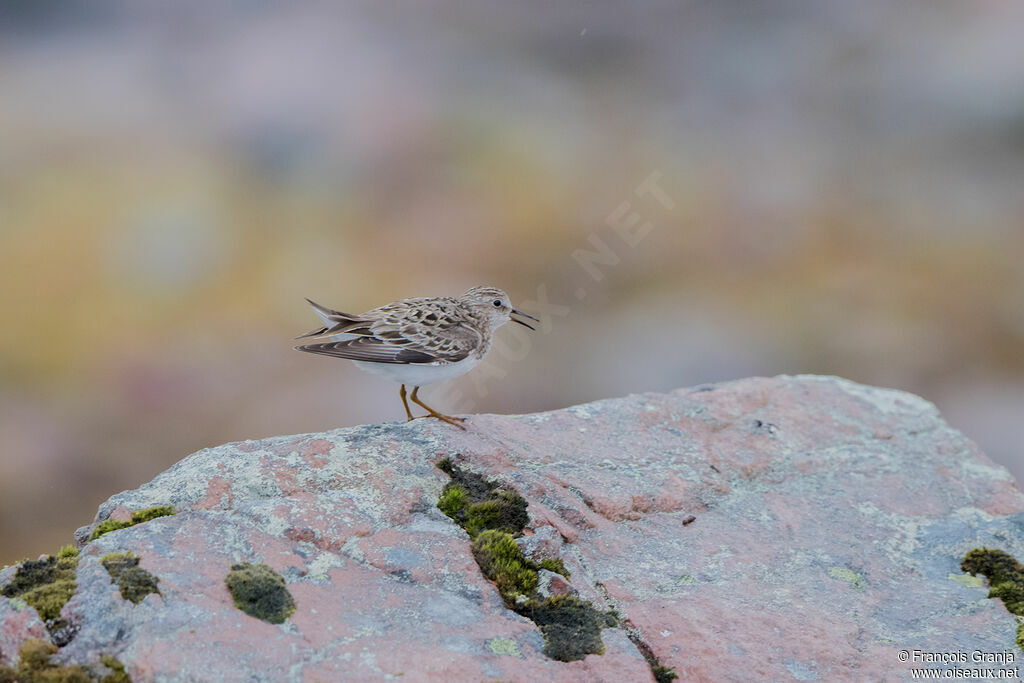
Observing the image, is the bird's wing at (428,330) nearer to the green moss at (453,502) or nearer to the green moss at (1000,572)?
the green moss at (453,502)

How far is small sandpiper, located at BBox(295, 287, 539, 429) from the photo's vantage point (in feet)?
29.4

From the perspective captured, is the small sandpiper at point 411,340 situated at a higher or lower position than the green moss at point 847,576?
higher

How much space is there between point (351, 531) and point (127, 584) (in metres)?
1.68

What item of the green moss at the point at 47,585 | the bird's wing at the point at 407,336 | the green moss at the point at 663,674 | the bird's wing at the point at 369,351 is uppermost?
the bird's wing at the point at 407,336

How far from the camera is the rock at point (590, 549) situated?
5926 mm

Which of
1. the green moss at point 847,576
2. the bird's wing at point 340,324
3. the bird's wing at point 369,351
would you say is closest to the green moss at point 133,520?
the bird's wing at point 369,351

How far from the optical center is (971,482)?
9.66m

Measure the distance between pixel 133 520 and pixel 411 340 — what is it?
319 centimetres

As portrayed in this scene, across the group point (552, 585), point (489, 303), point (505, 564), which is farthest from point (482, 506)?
point (489, 303)

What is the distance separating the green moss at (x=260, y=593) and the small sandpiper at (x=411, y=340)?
2882mm

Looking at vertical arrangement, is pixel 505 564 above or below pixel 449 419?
below

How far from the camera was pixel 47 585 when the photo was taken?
597cm

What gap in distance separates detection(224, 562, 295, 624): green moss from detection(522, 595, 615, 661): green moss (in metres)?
1.68

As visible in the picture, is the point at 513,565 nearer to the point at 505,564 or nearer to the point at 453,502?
the point at 505,564
